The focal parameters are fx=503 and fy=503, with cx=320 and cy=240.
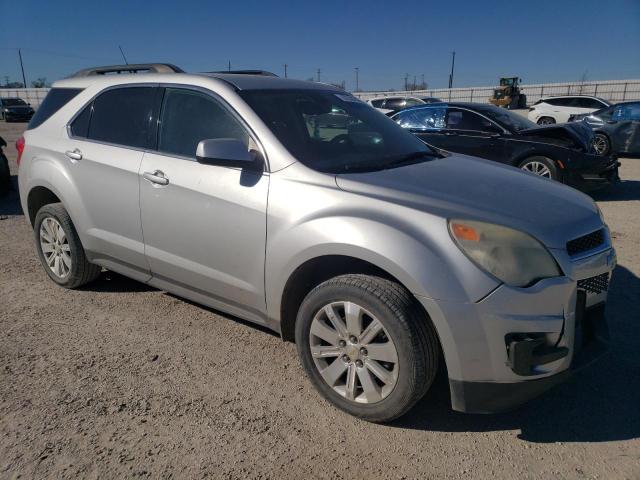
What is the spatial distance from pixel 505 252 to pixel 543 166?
6053mm

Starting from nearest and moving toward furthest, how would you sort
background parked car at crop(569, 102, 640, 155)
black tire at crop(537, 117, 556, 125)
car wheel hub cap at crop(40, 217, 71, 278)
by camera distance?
car wheel hub cap at crop(40, 217, 71, 278) < background parked car at crop(569, 102, 640, 155) < black tire at crop(537, 117, 556, 125)

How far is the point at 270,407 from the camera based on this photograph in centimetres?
277

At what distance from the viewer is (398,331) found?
2367 millimetres

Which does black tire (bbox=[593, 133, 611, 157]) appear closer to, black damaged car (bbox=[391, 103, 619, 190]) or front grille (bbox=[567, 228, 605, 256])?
black damaged car (bbox=[391, 103, 619, 190])

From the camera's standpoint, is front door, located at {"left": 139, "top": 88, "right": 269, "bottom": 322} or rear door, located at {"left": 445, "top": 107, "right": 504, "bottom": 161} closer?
front door, located at {"left": 139, "top": 88, "right": 269, "bottom": 322}

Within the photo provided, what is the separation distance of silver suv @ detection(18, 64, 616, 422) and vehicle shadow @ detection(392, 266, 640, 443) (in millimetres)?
305

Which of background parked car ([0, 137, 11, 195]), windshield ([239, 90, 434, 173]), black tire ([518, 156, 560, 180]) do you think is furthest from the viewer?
background parked car ([0, 137, 11, 195])

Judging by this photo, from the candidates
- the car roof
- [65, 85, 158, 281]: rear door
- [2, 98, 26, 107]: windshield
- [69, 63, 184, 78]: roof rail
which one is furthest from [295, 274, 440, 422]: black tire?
[2, 98, 26, 107]: windshield

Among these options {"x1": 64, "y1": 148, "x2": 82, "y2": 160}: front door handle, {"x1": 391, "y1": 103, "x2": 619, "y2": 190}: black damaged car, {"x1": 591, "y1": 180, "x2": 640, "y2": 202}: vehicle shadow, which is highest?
{"x1": 64, "y1": 148, "x2": 82, "y2": 160}: front door handle

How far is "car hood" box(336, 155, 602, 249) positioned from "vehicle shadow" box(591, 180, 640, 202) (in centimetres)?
590

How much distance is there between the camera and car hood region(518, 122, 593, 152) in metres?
7.73

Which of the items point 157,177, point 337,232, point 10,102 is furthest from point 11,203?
point 10,102

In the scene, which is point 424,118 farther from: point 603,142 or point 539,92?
point 539,92

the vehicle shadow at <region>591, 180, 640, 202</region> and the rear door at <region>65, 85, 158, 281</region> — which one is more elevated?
the rear door at <region>65, 85, 158, 281</region>
